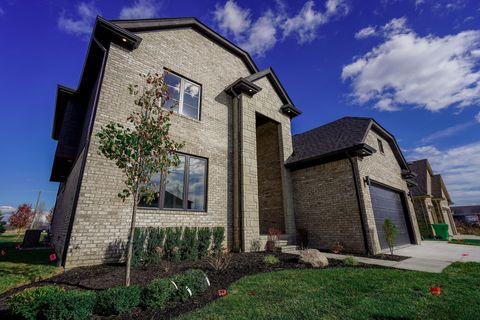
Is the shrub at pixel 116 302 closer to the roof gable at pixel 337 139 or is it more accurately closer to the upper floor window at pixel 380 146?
the roof gable at pixel 337 139

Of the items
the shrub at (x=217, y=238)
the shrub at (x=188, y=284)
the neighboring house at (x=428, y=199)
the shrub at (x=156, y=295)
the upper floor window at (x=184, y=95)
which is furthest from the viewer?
the neighboring house at (x=428, y=199)

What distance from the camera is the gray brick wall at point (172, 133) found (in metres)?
6.09

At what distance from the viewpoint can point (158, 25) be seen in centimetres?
905

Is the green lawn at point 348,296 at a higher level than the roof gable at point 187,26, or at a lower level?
lower

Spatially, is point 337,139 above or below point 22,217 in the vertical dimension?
above

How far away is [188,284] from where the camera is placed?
4.25m

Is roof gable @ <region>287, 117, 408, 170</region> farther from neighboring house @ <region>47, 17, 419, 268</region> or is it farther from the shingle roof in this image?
neighboring house @ <region>47, 17, 419, 268</region>

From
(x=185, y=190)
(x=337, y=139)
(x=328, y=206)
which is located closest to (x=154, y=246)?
(x=185, y=190)

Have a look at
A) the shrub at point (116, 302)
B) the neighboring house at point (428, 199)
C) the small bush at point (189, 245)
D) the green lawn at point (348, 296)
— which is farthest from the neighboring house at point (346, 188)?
the shrub at point (116, 302)

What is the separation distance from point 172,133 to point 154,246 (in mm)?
3974

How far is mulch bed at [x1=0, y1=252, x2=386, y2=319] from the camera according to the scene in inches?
144

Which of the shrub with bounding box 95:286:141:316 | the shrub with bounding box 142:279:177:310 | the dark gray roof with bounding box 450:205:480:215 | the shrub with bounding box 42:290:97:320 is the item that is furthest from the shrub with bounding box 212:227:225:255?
the dark gray roof with bounding box 450:205:480:215

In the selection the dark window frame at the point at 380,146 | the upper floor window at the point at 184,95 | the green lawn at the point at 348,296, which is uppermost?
the upper floor window at the point at 184,95

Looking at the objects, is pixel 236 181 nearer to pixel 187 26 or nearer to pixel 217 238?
pixel 217 238
